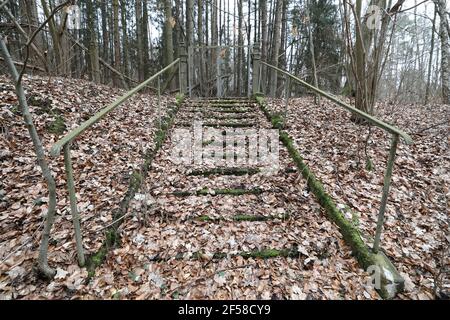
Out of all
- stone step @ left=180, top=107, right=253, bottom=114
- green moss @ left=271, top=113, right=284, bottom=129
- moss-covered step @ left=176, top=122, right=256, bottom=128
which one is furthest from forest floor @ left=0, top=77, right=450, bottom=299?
stone step @ left=180, top=107, right=253, bottom=114

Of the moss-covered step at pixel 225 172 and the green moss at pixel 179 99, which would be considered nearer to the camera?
the moss-covered step at pixel 225 172

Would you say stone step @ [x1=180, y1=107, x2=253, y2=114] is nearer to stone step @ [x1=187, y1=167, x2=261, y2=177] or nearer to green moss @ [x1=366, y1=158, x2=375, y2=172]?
stone step @ [x1=187, y1=167, x2=261, y2=177]

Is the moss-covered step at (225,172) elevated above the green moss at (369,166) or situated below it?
below

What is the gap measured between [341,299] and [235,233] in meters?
1.08

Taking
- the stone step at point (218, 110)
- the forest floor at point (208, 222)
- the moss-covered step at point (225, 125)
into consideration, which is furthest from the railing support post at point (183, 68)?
the forest floor at point (208, 222)

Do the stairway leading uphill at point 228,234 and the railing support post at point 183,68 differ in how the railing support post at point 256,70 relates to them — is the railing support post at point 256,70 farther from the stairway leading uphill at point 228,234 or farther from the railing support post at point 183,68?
the stairway leading uphill at point 228,234

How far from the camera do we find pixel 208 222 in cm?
280

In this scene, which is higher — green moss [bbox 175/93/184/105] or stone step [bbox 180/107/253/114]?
green moss [bbox 175/93/184/105]

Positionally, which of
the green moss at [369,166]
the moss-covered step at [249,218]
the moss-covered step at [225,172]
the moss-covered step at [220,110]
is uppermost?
the moss-covered step at [220,110]

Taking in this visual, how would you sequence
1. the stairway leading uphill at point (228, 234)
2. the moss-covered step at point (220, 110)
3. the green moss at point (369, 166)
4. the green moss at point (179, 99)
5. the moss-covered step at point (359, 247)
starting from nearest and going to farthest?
the moss-covered step at point (359, 247) < the stairway leading uphill at point (228, 234) < the green moss at point (369, 166) < the moss-covered step at point (220, 110) < the green moss at point (179, 99)

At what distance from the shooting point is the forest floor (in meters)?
2.12

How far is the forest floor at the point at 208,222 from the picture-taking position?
6.97ft

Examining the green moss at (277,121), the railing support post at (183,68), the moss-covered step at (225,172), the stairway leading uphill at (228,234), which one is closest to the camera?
the stairway leading uphill at (228,234)
